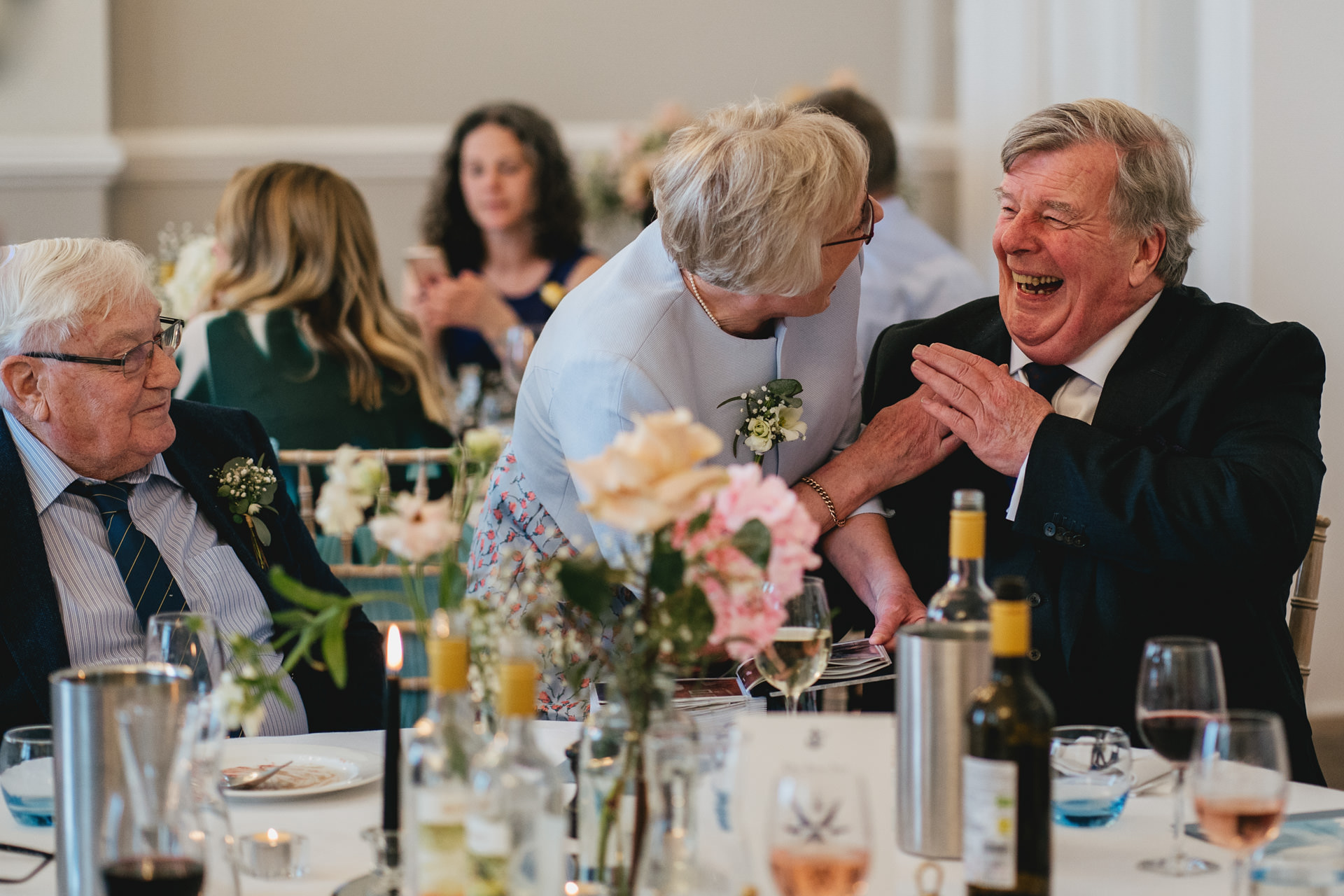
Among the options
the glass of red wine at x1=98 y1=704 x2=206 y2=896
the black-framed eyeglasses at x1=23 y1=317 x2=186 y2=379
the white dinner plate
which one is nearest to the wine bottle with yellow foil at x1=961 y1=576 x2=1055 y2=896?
the glass of red wine at x1=98 y1=704 x2=206 y2=896

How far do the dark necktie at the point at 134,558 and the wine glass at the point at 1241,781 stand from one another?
146 cm

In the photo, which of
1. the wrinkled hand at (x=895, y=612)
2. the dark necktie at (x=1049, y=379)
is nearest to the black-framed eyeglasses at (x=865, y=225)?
the dark necktie at (x=1049, y=379)

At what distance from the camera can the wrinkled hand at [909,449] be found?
2.29 meters

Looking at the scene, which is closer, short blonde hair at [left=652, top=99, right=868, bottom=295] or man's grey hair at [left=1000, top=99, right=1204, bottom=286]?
short blonde hair at [left=652, top=99, right=868, bottom=295]

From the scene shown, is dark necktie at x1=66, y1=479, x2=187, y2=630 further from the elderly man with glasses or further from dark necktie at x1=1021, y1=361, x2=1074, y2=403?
dark necktie at x1=1021, y1=361, x2=1074, y2=403

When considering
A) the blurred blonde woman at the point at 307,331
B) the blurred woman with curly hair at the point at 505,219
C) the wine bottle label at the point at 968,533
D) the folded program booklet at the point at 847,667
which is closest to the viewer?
the wine bottle label at the point at 968,533

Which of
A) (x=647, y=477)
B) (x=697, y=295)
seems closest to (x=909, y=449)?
(x=697, y=295)

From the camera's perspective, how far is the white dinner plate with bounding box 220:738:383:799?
1510 mm

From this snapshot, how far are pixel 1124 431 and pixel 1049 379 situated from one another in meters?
0.18

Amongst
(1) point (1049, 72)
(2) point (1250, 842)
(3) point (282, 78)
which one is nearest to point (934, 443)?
(2) point (1250, 842)

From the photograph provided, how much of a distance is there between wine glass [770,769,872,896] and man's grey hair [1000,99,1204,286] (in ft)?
4.76

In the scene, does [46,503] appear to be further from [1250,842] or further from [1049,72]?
[1049,72]

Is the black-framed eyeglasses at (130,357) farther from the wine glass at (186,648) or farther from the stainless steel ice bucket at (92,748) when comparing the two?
the stainless steel ice bucket at (92,748)

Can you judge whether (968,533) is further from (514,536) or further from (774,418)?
(514,536)
